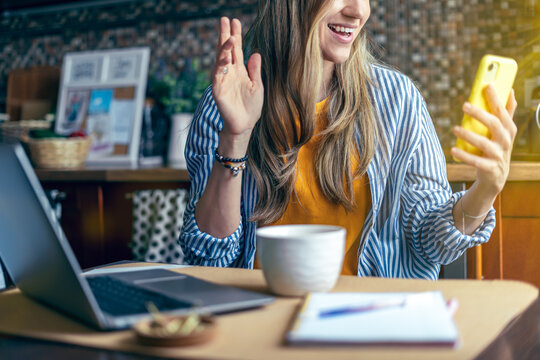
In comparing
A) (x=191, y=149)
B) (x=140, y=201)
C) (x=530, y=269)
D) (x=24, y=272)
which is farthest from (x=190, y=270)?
(x=140, y=201)

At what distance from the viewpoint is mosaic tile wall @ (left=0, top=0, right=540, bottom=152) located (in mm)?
2199

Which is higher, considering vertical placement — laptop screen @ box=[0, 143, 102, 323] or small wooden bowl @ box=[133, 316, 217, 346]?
laptop screen @ box=[0, 143, 102, 323]

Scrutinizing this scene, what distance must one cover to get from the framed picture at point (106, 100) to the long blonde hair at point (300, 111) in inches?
51.0

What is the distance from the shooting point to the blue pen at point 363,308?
1.95ft

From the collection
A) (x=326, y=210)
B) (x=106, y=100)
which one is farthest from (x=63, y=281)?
(x=106, y=100)

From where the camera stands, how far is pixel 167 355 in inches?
21.4

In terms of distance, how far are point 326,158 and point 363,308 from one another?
0.70m

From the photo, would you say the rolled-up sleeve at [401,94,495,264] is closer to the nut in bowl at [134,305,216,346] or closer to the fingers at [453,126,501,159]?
the fingers at [453,126,501,159]

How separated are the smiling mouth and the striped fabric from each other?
0.39 ft

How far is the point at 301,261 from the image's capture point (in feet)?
2.29

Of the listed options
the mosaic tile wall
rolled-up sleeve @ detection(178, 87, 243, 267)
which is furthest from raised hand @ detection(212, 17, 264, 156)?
the mosaic tile wall

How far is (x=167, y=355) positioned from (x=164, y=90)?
2.24m

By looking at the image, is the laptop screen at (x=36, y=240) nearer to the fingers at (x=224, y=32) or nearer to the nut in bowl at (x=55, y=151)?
the fingers at (x=224, y=32)

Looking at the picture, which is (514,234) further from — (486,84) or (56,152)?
(56,152)
